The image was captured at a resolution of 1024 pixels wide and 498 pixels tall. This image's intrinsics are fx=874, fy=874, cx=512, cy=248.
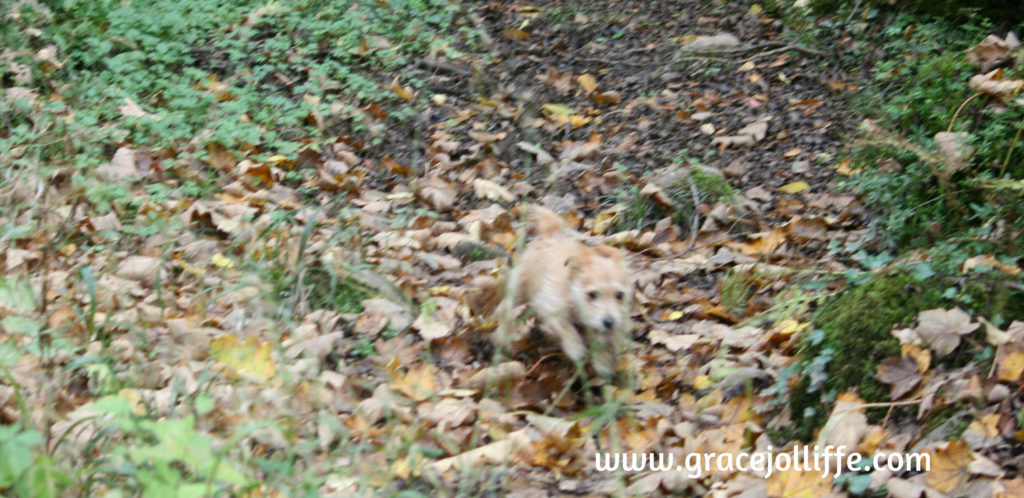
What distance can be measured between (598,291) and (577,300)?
0.10 meters

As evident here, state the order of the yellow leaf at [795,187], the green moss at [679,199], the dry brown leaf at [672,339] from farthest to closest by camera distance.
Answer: the yellow leaf at [795,187]
the green moss at [679,199]
the dry brown leaf at [672,339]

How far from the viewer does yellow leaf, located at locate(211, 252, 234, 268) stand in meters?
4.21

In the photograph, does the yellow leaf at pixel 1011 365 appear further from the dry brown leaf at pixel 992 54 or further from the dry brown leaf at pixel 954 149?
the dry brown leaf at pixel 992 54

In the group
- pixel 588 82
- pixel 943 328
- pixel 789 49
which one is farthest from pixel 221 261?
pixel 789 49

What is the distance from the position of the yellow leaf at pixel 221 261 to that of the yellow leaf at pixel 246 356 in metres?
0.88

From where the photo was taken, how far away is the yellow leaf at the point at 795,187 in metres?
5.11

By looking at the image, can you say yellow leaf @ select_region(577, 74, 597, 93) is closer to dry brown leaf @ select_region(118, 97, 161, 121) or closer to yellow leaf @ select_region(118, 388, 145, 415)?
dry brown leaf @ select_region(118, 97, 161, 121)

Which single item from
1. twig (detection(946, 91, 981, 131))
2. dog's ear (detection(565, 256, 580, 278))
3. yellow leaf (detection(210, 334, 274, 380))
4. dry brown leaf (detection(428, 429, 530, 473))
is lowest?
dry brown leaf (detection(428, 429, 530, 473))

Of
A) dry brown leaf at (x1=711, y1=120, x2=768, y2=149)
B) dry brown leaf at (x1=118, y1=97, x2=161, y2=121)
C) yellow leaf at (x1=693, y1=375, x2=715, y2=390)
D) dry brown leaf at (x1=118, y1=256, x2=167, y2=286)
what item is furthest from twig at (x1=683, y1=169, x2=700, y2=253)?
dry brown leaf at (x1=118, y1=97, x2=161, y2=121)

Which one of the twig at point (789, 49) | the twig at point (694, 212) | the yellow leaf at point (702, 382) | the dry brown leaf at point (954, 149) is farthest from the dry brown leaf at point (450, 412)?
the twig at point (789, 49)

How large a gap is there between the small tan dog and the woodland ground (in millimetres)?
167

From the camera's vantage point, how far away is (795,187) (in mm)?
5125

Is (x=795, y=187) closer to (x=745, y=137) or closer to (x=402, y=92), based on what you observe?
(x=745, y=137)

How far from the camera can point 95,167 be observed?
4.79 metres
